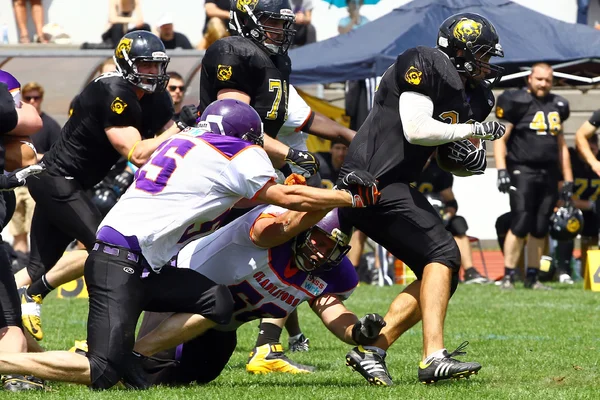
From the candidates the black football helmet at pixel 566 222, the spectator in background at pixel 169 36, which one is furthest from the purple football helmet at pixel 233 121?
the spectator in background at pixel 169 36

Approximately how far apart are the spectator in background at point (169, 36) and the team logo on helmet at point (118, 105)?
860 cm

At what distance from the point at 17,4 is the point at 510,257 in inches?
359

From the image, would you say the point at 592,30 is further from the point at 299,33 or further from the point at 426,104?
the point at 426,104

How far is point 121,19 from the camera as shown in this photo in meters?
16.2

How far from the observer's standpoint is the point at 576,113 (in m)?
17.7

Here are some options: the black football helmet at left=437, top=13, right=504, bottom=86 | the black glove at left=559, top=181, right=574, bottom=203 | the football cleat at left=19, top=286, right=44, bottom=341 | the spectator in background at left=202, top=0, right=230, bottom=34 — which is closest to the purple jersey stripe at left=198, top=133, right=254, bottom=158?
the black football helmet at left=437, top=13, right=504, bottom=86

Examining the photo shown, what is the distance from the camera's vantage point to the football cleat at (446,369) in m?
5.44

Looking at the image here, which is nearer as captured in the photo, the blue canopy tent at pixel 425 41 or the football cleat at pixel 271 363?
the football cleat at pixel 271 363

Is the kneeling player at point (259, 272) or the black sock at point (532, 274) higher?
the kneeling player at point (259, 272)

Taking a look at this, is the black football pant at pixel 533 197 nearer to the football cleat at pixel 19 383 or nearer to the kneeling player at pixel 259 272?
the kneeling player at pixel 259 272

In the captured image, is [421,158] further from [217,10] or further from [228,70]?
[217,10]

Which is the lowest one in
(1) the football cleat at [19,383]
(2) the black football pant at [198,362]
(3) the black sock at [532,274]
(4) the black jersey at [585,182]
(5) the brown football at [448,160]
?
(3) the black sock at [532,274]

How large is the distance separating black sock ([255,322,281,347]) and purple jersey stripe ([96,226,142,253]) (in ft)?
4.73

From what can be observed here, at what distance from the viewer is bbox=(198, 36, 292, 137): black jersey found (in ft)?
21.1
